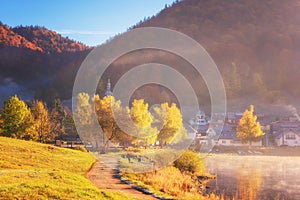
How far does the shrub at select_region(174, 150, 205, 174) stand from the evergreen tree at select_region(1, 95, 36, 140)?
79.5 ft

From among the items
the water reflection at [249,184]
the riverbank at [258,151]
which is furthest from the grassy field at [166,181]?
the riverbank at [258,151]

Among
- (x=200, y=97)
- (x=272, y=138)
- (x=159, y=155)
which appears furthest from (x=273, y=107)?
(x=159, y=155)

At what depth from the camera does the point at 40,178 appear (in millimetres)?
18344

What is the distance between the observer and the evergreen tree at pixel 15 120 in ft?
157

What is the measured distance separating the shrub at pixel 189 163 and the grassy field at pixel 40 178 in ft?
32.3

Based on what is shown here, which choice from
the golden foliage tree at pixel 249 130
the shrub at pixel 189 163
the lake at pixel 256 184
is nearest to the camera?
the lake at pixel 256 184

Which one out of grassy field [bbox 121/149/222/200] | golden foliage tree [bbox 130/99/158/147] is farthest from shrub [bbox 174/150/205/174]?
golden foliage tree [bbox 130/99/158/147]

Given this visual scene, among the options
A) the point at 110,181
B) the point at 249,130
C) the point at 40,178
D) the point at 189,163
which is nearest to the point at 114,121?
the point at 189,163

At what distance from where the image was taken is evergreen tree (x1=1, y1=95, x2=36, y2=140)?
157 ft

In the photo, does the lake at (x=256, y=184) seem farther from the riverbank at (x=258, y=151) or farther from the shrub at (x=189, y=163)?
the riverbank at (x=258, y=151)

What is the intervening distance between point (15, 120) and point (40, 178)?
32438 mm

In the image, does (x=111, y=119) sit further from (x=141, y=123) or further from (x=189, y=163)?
(x=189, y=163)

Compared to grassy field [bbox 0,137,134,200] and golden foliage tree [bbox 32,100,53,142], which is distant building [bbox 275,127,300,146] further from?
grassy field [bbox 0,137,134,200]

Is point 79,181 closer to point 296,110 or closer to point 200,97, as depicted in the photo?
point 296,110
